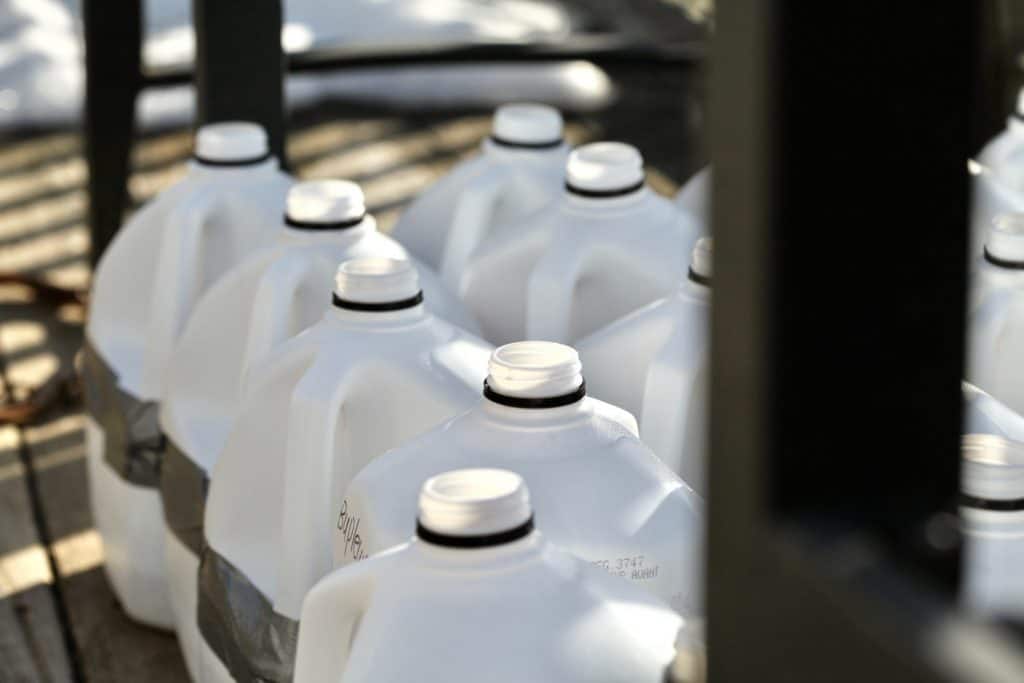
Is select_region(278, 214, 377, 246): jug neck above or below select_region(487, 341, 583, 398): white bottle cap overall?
below

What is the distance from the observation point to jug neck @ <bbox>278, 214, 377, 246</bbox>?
1.18 metres

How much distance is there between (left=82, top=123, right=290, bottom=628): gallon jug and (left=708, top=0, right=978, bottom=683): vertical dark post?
3.21 feet

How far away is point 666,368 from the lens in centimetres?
99

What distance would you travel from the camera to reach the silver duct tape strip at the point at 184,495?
3.95ft

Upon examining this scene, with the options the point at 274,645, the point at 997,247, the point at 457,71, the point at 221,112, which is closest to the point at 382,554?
the point at 274,645

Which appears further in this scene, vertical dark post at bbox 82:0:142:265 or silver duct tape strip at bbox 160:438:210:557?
vertical dark post at bbox 82:0:142:265

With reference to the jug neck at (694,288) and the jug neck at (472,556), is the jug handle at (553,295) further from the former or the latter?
the jug neck at (472,556)

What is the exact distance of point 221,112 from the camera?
161 centimetres

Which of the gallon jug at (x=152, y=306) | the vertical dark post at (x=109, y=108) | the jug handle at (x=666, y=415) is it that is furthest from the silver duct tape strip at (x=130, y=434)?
the vertical dark post at (x=109, y=108)

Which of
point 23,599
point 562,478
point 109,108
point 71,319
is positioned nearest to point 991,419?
point 562,478

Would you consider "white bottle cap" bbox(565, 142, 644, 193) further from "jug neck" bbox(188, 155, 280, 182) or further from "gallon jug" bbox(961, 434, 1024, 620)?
"gallon jug" bbox(961, 434, 1024, 620)

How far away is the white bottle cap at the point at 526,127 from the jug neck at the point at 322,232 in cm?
26

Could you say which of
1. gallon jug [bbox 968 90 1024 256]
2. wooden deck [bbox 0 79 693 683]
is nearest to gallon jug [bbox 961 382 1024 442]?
gallon jug [bbox 968 90 1024 256]

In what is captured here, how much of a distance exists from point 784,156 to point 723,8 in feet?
0.13
